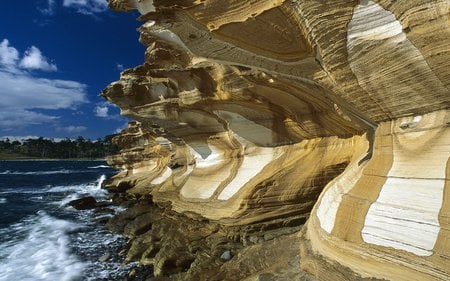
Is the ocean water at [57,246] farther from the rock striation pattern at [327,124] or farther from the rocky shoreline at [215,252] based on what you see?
the rock striation pattern at [327,124]

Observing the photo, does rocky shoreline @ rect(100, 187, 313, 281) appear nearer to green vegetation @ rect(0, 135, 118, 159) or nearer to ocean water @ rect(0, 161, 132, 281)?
ocean water @ rect(0, 161, 132, 281)

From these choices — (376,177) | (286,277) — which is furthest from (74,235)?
(376,177)

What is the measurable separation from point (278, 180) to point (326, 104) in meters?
2.38

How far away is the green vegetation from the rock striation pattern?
106m

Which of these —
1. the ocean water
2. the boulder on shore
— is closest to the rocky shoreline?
the ocean water

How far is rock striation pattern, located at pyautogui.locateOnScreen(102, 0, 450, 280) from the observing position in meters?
4.19

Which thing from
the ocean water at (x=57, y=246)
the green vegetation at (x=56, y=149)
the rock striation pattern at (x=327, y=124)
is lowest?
the ocean water at (x=57, y=246)

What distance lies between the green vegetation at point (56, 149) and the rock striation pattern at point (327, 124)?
10636 cm

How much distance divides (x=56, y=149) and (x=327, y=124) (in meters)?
122

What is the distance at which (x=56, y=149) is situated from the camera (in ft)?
388

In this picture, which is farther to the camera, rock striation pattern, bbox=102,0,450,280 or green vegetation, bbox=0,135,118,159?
green vegetation, bbox=0,135,118,159

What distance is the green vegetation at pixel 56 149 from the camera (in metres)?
114

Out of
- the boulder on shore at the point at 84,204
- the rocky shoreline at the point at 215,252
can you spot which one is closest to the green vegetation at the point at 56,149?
the boulder on shore at the point at 84,204

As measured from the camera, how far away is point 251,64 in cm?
702
